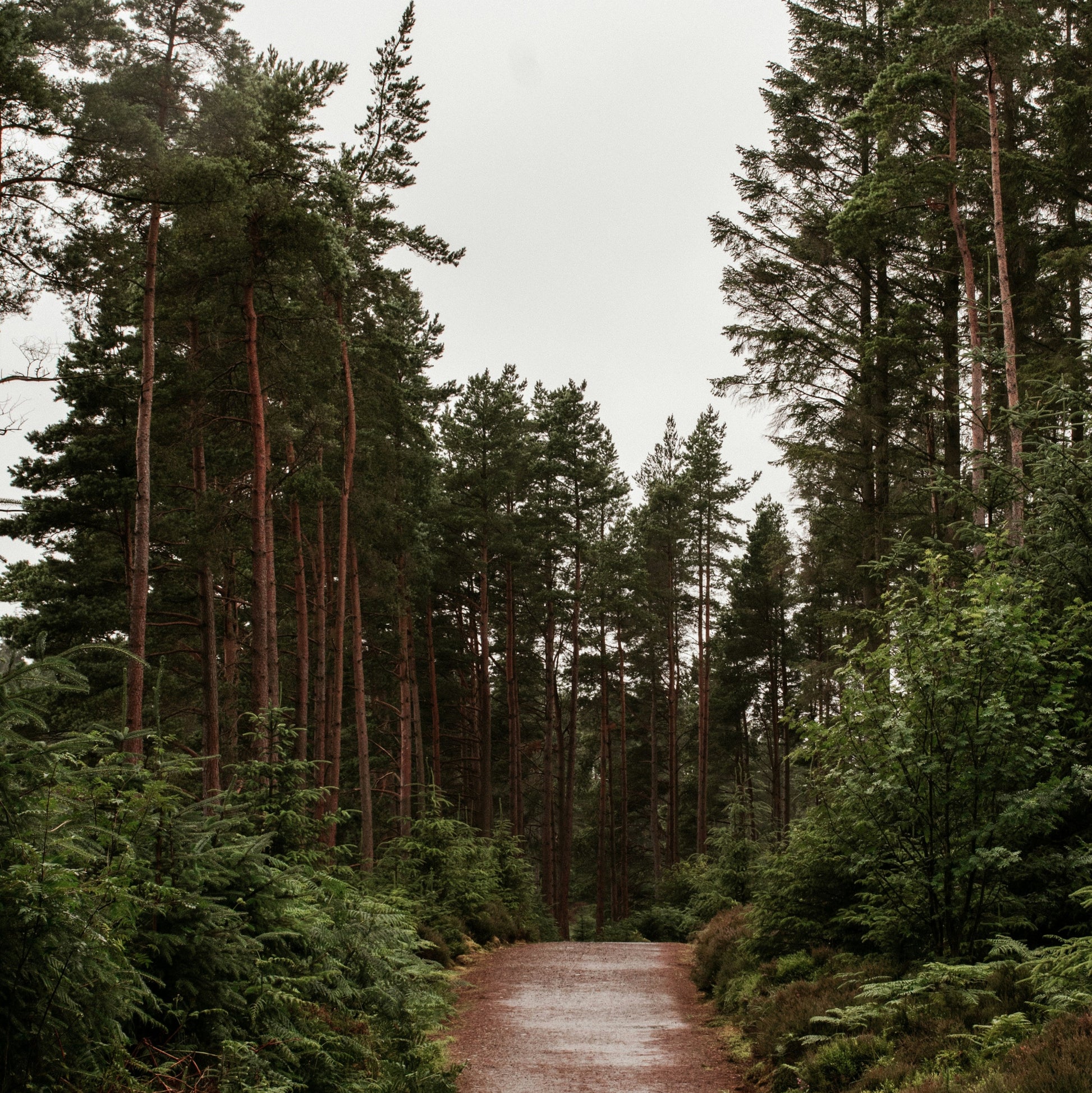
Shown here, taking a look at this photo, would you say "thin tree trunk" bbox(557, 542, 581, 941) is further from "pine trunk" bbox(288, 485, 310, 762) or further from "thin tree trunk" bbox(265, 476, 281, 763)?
"thin tree trunk" bbox(265, 476, 281, 763)

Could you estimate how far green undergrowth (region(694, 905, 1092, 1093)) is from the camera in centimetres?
477

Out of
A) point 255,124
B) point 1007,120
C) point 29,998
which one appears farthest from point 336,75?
point 29,998

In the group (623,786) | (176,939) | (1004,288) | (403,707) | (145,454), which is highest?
(1004,288)

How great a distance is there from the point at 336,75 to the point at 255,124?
334cm

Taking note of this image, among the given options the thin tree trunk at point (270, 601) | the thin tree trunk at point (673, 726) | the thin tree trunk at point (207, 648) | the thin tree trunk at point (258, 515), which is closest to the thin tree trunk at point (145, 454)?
the thin tree trunk at point (258, 515)

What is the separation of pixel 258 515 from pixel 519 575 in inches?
719

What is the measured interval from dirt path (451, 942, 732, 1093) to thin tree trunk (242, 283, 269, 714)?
557 cm

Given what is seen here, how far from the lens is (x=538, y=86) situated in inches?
1735

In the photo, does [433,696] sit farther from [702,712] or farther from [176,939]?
[176,939]

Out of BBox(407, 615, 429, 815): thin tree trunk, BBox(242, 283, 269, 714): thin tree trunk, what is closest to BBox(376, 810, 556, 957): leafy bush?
BBox(242, 283, 269, 714): thin tree trunk

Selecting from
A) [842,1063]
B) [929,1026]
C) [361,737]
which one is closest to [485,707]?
[361,737]

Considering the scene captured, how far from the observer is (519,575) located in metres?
32.5

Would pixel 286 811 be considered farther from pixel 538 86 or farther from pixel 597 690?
pixel 538 86

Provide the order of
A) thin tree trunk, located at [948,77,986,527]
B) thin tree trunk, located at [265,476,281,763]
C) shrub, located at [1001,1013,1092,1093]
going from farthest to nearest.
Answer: thin tree trunk, located at [265,476,281,763] < thin tree trunk, located at [948,77,986,527] < shrub, located at [1001,1013,1092,1093]
